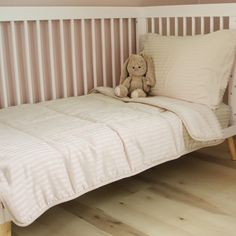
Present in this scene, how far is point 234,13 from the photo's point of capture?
81.5 inches

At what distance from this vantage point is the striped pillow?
6.63 feet

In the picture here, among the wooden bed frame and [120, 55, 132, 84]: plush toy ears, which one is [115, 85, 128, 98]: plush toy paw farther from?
the wooden bed frame

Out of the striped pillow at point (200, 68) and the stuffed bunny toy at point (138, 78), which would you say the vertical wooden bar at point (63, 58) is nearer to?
the stuffed bunny toy at point (138, 78)

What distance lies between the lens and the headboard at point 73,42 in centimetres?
212

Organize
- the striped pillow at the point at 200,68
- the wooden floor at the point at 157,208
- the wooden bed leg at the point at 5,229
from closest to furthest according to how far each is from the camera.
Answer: the wooden bed leg at the point at 5,229 < the wooden floor at the point at 157,208 < the striped pillow at the point at 200,68

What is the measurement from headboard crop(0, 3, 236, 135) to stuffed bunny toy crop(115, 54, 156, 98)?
275 mm

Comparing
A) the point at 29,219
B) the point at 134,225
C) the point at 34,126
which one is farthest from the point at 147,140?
the point at 29,219

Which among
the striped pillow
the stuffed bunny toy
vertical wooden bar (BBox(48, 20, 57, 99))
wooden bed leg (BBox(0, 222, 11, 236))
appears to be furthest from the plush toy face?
wooden bed leg (BBox(0, 222, 11, 236))

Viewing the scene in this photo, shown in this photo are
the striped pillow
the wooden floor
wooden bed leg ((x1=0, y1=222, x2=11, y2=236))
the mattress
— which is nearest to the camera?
wooden bed leg ((x1=0, y1=222, x2=11, y2=236))

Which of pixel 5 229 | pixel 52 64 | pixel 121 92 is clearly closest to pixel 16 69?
pixel 52 64

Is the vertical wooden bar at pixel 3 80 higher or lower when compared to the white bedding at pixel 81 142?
higher

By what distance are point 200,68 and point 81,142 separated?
0.80 m

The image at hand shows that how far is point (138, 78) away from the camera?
222 centimetres

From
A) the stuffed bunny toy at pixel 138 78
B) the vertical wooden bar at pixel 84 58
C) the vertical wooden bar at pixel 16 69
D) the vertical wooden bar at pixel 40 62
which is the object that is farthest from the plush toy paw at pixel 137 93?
the vertical wooden bar at pixel 16 69
